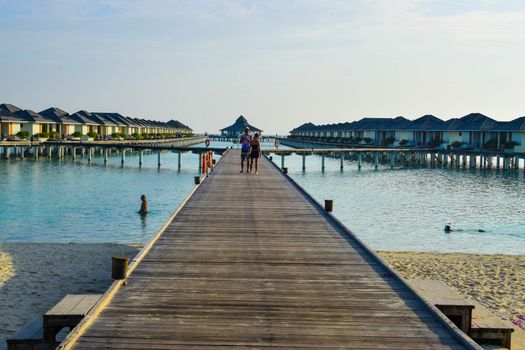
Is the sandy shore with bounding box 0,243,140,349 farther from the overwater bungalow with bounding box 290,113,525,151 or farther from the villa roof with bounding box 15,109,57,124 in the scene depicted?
the overwater bungalow with bounding box 290,113,525,151

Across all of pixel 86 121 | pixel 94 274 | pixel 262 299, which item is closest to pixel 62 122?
pixel 86 121

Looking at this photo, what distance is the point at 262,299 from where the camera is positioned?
24.3ft

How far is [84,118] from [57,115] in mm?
8435

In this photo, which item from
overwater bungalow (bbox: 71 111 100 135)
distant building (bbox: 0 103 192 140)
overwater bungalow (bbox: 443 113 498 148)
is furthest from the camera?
overwater bungalow (bbox: 71 111 100 135)

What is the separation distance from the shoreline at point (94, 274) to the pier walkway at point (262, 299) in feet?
11.1

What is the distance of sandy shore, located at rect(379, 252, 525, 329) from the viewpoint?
12.7 meters

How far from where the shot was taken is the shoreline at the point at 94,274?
40.1 feet

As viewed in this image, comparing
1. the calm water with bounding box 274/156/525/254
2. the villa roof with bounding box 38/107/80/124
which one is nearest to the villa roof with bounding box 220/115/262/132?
the villa roof with bounding box 38/107/80/124

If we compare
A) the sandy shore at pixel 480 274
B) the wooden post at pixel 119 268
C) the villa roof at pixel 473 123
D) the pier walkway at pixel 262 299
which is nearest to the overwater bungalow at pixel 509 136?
the villa roof at pixel 473 123

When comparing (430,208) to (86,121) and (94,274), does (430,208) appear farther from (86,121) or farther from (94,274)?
(86,121)

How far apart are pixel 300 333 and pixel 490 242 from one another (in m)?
17.9

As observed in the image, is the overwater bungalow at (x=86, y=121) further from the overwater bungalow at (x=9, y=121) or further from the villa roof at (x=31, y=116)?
the overwater bungalow at (x=9, y=121)

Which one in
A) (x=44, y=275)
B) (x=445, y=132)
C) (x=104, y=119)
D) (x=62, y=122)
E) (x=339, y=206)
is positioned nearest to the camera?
(x=44, y=275)

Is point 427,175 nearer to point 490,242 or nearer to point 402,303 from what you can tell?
point 490,242
